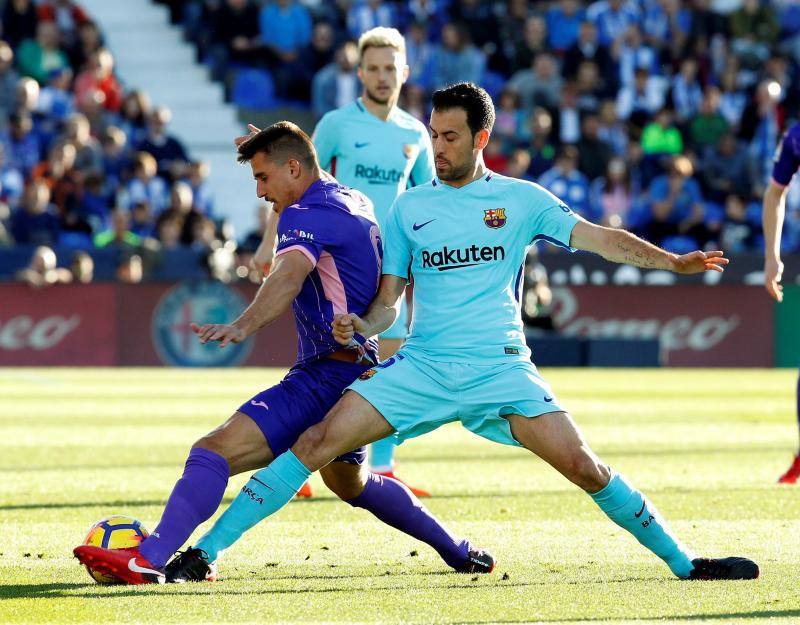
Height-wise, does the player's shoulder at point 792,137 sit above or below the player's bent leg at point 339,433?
above

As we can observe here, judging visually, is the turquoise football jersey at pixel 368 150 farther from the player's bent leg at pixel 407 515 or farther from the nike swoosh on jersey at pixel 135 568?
the nike swoosh on jersey at pixel 135 568

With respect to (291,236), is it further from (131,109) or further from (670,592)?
(131,109)

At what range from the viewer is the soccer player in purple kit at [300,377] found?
19.8 feet

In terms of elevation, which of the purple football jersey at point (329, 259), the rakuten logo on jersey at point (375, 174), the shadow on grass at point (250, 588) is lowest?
the shadow on grass at point (250, 588)

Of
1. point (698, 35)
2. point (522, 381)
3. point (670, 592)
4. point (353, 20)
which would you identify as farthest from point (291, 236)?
point (698, 35)

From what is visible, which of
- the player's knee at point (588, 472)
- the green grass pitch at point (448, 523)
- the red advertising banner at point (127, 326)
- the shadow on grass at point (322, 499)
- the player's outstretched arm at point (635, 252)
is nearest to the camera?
the green grass pitch at point (448, 523)

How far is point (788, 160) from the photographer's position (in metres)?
9.16

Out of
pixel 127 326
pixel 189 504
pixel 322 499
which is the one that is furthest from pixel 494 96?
pixel 189 504

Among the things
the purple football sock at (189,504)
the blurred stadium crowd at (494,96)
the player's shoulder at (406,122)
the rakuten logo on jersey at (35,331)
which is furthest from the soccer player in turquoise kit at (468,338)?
the rakuten logo on jersey at (35,331)

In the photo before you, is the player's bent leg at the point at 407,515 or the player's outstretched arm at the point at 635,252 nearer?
the player's outstretched arm at the point at 635,252

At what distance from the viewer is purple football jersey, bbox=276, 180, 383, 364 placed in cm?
624

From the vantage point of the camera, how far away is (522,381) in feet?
20.0

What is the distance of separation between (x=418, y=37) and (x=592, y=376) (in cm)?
702

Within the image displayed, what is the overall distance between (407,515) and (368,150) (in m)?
3.21
